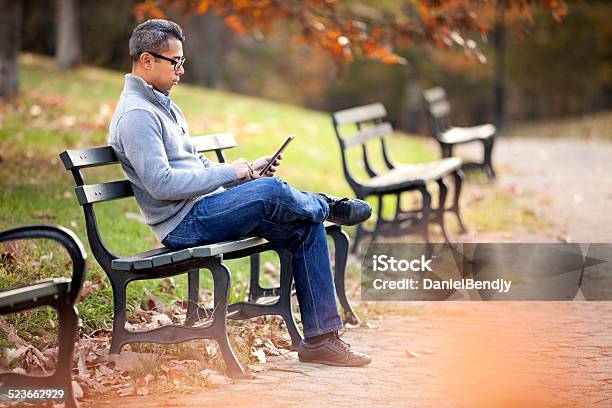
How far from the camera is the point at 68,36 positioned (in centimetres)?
2294

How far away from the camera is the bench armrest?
452 centimetres

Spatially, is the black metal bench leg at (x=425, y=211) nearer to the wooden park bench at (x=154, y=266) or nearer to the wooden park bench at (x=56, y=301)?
the wooden park bench at (x=154, y=266)

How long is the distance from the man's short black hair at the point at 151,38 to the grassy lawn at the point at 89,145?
164cm

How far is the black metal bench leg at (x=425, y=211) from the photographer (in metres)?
9.16

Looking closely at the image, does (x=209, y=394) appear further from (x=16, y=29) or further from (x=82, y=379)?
(x=16, y=29)

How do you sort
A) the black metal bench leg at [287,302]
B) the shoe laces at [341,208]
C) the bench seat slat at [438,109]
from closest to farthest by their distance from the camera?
the shoe laces at [341,208]
the black metal bench leg at [287,302]
the bench seat slat at [438,109]

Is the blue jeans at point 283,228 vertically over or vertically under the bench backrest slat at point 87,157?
under

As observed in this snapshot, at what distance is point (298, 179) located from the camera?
1271 cm

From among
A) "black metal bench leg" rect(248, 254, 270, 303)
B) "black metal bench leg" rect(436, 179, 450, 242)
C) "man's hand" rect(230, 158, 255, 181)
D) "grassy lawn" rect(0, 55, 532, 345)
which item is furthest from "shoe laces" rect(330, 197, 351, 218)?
"black metal bench leg" rect(436, 179, 450, 242)

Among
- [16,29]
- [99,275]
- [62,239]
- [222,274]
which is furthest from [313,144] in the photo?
[62,239]

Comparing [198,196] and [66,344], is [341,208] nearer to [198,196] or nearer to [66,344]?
[198,196]

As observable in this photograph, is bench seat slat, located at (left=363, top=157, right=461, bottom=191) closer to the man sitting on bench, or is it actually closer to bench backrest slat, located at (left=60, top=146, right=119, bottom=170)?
the man sitting on bench

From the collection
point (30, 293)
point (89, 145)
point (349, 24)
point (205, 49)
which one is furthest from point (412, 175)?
point (205, 49)

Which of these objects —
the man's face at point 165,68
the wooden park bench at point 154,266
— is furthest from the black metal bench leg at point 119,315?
the man's face at point 165,68
